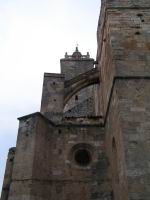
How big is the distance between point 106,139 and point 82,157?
4.07ft

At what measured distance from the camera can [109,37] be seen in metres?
11.0

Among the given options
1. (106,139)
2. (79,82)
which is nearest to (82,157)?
(106,139)

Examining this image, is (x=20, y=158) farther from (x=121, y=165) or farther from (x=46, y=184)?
(x=121, y=165)

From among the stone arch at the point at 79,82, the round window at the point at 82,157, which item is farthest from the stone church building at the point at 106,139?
the stone arch at the point at 79,82

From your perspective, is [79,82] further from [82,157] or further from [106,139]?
[82,157]

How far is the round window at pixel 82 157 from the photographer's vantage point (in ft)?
37.8

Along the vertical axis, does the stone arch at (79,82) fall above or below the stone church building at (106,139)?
above

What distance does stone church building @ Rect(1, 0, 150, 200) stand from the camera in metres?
8.28

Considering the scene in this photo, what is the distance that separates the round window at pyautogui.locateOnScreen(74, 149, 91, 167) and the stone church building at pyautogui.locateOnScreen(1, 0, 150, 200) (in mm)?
40

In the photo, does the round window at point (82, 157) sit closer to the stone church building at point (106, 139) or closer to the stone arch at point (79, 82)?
the stone church building at point (106, 139)

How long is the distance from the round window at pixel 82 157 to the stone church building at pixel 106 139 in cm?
4

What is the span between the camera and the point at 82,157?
1176 cm

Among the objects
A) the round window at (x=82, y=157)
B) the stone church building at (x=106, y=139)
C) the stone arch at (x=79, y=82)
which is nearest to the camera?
the stone church building at (x=106, y=139)

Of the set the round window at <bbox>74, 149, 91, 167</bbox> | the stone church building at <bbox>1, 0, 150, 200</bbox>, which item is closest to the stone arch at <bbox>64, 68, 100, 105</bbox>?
the stone church building at <bbox>1, 0, 150, 200</bbox>
